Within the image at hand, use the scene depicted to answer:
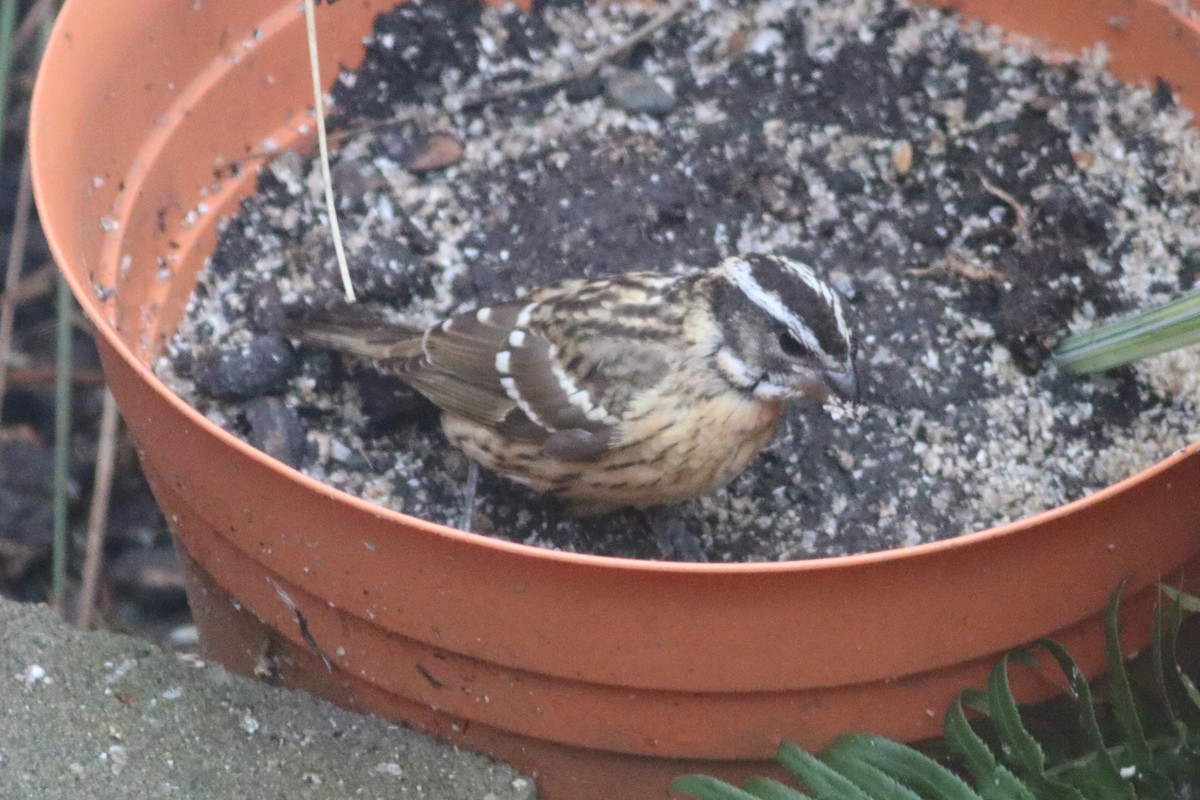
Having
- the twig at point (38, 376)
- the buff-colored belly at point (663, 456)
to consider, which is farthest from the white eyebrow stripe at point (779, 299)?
the twig at point (38, 376)

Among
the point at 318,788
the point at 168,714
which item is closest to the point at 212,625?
the point at 168,714

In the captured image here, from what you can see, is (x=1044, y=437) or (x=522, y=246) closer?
(x=1044, y=437)

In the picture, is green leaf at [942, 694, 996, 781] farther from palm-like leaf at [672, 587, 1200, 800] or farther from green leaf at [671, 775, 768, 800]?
green leaf at [671, 775, 768, 800]

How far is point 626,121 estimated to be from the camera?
3.60 metres

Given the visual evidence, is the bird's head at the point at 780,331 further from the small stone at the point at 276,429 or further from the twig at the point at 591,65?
the twig at the point at 591,65

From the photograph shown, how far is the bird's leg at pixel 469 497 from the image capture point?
114 inches

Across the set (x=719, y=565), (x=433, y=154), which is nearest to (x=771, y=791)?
(x=719, y=565)

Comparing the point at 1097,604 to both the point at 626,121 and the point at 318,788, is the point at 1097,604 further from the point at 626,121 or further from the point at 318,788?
the point at 626,121

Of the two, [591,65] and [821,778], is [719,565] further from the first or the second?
[591,65]

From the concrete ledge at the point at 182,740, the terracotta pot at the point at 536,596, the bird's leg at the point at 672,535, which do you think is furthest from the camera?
the bird's leg at the point at 672,535

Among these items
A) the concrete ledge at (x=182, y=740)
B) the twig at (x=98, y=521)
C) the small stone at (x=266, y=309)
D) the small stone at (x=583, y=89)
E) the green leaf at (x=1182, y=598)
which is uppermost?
the small stone at (x=583, y=89)

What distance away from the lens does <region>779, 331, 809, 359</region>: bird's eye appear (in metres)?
2.68

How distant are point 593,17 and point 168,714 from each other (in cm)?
206

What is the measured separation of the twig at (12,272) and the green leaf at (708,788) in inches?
98.4
